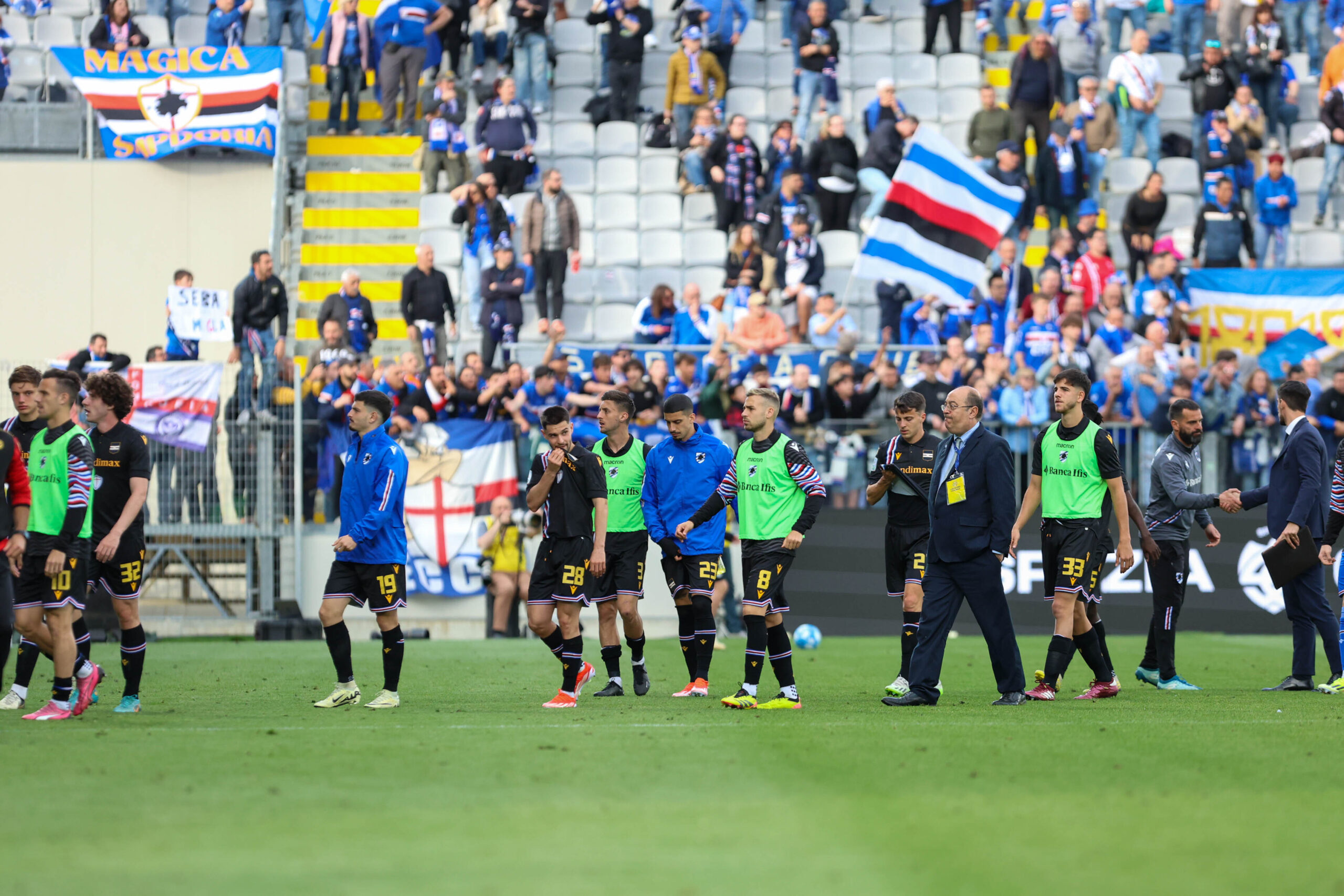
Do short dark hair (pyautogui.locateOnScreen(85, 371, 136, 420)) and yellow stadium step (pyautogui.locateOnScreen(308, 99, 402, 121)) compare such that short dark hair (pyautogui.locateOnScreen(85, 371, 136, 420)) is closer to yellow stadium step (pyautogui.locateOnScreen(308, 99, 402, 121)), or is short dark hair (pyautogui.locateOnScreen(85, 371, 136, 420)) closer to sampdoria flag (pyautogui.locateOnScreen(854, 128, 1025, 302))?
sampdoria flag (pyautogui.locateOnScreen(854, 128, 1025, 302))

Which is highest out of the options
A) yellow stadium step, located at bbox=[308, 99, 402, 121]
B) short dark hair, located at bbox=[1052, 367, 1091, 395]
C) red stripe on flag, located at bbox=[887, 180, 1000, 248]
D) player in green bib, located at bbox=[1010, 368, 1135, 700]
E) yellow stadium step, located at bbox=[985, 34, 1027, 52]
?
yellow stadium step, located at bbox=[985, 34, 1027, 52]

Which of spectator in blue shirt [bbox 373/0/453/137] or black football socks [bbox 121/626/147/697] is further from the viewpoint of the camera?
spectator in blue shirt [bbox 373/0/453/137]

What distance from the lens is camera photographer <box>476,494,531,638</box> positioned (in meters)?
18.4

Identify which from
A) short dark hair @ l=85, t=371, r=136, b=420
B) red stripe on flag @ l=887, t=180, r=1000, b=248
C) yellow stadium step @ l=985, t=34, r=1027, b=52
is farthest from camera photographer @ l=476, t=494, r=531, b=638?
yellow stadium step @ l=985, t=34, r=1027, b=52

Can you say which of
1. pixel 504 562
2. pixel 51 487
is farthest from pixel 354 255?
pixel 51 487

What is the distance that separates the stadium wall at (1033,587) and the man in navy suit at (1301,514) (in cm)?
606

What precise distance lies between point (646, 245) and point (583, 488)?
13.3 meters

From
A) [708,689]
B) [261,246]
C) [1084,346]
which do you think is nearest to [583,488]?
[708,689]

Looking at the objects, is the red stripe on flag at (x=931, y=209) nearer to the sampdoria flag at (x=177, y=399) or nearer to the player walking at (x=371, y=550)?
the sampdoria flag at (x=177, y=399)

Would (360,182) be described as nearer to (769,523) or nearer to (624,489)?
(624,489)

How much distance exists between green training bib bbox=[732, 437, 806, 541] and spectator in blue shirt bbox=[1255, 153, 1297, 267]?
15.0 meters

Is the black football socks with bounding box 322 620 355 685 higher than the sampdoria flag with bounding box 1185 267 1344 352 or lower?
lower

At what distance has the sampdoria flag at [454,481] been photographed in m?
19.0

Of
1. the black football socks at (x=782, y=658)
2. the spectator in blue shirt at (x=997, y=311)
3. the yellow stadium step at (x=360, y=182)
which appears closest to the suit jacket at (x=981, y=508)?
the black football socks at (x=782, y=658)
